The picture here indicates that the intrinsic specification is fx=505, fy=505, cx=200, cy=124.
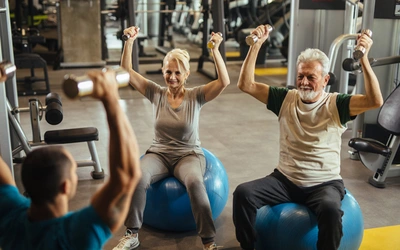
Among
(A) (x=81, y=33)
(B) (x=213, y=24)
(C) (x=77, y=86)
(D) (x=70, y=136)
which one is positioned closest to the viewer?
(C) (x=77, y=86)

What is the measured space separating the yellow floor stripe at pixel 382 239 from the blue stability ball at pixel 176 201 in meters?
0.78

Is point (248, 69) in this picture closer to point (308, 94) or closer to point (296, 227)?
point (308, 94)

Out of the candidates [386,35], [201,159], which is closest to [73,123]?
[201,159]

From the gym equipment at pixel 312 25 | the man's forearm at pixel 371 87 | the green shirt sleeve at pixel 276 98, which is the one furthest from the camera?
the gym equipment at pixel 312 25

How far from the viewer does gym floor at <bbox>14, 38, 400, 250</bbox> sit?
8.89 feet

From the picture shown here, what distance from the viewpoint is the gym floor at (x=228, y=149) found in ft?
8.89

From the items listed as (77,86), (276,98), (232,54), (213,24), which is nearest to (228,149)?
(276,98)

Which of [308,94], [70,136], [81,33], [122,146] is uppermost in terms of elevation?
[122,146]

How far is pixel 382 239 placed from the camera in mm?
2670

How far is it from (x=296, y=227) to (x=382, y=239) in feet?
2.43

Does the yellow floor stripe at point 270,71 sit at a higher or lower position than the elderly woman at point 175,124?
lower

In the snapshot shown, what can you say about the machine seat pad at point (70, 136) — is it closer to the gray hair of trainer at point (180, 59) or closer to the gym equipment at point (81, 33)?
the gray hair of trainer at point (180, 59)

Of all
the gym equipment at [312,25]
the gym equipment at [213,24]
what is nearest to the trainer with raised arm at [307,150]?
the gym equipment at [312,25]

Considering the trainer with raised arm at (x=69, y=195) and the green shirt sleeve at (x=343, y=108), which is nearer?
the trainer with raised arm at (x=69, y=195)
